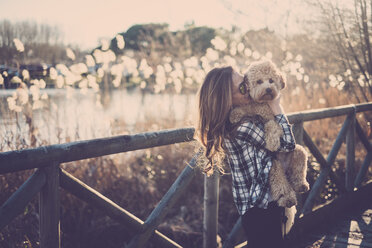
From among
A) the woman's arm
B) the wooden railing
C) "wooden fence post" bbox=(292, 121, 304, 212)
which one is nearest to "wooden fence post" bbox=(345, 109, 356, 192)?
"wooden fence post" bbox=(292, 121, 304, 212)

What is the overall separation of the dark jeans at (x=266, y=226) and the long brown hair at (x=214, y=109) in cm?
39

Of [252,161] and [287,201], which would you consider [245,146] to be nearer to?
[252,161]

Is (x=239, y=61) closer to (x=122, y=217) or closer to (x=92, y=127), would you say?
(x=92, y=127)

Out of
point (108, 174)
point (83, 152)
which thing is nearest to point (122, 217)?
point (83, 152)

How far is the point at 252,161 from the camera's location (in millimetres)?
1870

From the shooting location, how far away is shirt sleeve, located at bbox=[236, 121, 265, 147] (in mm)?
1842

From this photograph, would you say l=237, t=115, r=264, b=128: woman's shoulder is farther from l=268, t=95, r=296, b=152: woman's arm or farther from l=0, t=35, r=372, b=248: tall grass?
l=0, t=35, r=372, b=248: tall grass

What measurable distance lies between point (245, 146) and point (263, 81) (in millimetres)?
344

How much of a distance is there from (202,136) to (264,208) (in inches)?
19.7

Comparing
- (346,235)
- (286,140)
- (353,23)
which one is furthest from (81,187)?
(353,23)

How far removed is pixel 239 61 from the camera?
8.65 m

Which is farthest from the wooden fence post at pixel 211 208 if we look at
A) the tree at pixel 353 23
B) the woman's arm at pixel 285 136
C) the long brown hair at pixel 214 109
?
the tree at pixel 353 23

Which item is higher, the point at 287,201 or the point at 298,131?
the point at 298,131

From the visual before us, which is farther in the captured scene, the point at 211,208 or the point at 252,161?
the point at 211,208
